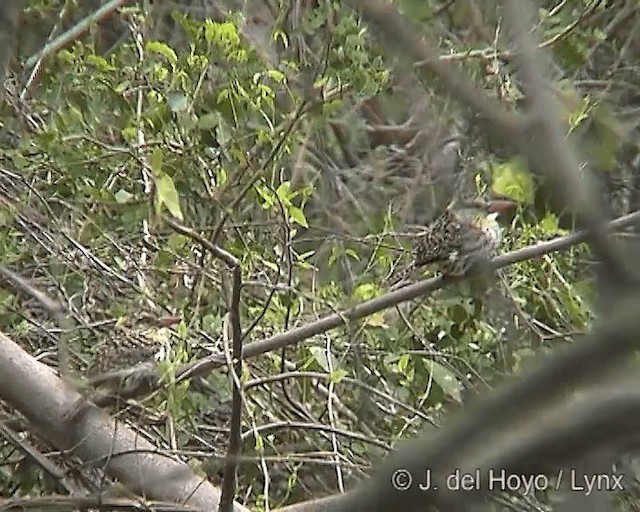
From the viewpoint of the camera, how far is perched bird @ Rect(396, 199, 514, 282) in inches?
56.4

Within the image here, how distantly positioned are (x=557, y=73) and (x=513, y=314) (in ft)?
1.34

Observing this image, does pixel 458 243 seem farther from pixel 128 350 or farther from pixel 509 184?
pixel 128 350

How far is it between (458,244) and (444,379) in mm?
194

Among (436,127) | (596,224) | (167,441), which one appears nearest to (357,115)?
(167,441)

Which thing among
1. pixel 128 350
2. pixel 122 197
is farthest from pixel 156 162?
pixel 128 350

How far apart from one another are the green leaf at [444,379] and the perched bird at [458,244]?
0.14 meters

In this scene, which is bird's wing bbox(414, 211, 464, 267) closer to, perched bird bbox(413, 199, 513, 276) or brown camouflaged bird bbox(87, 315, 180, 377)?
perched bird bbox(413, 199, 513, 276)

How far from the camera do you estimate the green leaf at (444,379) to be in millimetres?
1401

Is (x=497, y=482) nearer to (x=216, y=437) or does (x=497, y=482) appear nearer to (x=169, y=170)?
(x=169, y=170)

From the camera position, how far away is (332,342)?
5.09 feet

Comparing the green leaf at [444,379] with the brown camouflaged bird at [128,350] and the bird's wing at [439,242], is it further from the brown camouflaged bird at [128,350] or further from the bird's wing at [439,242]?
the brown camouflaged bird at [128,350]

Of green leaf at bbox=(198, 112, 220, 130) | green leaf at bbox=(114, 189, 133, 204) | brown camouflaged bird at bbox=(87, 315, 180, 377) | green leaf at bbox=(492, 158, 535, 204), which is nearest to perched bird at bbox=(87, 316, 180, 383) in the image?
brown camouflaged bird at bbox=(87, 315, 180, 377)

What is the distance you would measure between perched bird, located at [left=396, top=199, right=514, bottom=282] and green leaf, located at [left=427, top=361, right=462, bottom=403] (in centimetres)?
14

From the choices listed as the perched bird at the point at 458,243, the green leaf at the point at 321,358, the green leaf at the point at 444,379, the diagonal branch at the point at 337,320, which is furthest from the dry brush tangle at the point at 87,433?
the perched bird at the point at 458,243
